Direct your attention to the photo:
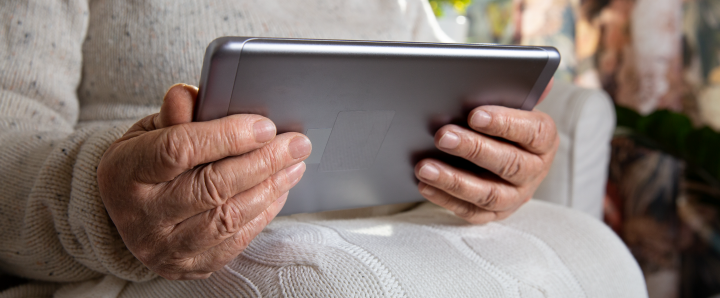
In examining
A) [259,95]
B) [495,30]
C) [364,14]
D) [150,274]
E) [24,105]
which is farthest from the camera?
[495,30]

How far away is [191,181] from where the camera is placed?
373 millimetres

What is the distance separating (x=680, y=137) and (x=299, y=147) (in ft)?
3.95

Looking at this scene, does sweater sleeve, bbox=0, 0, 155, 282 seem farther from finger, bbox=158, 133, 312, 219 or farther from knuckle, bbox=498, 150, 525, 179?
knuckle, bbox=498, 150, 525, 179

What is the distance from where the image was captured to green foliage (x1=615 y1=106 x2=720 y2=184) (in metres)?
1.13

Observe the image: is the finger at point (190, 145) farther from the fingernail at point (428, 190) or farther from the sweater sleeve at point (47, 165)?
the fingernail at point (428, 190)

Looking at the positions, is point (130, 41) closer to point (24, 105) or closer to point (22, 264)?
point (24, 105)

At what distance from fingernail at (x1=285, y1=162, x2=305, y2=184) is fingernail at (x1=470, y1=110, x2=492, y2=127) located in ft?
0.65

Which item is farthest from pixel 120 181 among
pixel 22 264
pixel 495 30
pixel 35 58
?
pixel 495 30

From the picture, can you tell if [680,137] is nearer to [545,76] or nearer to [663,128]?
[663,128]

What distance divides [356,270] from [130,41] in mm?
478

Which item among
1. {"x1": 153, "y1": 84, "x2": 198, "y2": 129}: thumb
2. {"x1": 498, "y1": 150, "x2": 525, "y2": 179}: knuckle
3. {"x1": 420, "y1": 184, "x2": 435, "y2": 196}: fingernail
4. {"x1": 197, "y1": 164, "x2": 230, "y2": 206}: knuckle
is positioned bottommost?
{"x1": 420, "y1": 184, "x2": 435, "y2": 196}: fingernail

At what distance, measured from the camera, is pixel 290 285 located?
373 millimetres

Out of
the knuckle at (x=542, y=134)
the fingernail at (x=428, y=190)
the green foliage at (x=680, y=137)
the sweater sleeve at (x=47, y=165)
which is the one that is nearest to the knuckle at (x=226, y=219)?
the sweater sleeve at (x=47, y=165)

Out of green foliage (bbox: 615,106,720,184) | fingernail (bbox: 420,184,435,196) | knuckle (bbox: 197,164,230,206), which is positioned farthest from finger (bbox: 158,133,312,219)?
green foliage (bbox: 615,106,720,184)
